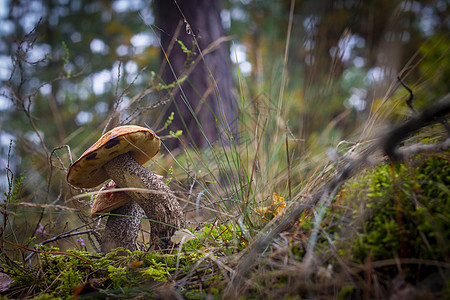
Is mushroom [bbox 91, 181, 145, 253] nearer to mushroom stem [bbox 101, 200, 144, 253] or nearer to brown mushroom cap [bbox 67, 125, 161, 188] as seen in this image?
mushroom stem [bbox 101, 200, 144, 253]

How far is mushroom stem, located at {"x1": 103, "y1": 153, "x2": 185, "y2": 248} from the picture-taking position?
105 cm

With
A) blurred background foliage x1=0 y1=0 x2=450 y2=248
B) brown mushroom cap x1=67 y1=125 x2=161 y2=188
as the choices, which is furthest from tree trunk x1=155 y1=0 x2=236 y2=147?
brown mushroom cap x1=67 y1=125 x2=161 y2=188

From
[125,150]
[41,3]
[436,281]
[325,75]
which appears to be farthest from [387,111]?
[41,3]

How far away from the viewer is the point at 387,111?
95cm

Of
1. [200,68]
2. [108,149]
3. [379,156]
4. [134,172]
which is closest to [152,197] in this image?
[134,172]

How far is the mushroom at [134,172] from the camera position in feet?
3.34

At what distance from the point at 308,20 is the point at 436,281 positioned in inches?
46.0

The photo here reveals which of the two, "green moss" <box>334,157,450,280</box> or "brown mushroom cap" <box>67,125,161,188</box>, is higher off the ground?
"brown mushroom cap" <box>67,125,161,188</box>

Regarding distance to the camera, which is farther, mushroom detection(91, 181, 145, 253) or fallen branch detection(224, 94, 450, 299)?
mushroom detection(91, 181, 145, 253)

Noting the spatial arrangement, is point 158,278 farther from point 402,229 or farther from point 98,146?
point 402,229

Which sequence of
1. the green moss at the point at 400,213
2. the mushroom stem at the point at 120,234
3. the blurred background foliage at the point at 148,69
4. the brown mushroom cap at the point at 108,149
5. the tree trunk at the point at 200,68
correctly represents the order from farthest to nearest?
the tree trunk at the point at 200,68
the blurred background foliage at the point at 148,69
the mushroom stem at the point at 120,234
the brown mushroom cap at the point at 108,149
the green moss at the point at 400,213

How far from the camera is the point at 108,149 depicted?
3.38ft

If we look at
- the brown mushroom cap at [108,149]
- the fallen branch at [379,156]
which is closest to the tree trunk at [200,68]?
the brown mushroom cap at [108,149]

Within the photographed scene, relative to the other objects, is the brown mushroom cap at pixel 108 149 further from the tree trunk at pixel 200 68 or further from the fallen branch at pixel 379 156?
the tree trunk at pixel 200 68
